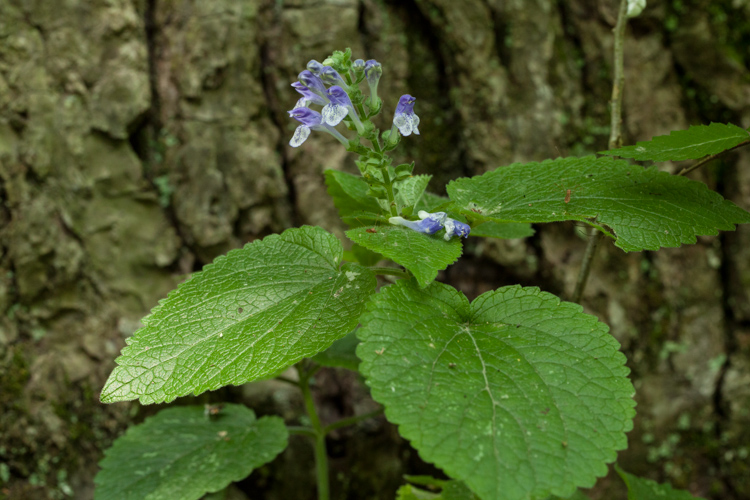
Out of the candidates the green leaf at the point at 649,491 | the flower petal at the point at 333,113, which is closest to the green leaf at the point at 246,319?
the flower petal at the point at 333,113

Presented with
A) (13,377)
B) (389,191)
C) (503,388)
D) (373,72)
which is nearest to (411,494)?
(503,388)

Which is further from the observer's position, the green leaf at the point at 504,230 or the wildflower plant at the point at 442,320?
the green leaf at the point at 504,230

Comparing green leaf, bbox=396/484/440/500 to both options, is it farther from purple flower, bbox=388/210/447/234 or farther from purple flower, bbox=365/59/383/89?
purple flower, bbox=365/59/383/89

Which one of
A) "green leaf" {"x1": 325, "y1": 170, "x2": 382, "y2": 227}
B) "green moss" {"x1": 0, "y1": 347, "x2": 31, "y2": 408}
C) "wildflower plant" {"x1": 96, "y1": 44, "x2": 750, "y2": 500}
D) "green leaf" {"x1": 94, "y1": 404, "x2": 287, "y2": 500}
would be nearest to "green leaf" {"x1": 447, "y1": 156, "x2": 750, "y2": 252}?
"wildflower plant" {"x1": 96, "y1": 44, "x2": 750, "y2": 500}

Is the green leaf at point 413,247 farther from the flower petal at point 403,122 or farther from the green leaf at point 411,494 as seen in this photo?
the green leaf at point 411,494

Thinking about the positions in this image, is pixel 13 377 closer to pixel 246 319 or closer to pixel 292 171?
pixel 292 171

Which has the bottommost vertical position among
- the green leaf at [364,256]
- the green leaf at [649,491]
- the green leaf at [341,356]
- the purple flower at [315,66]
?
the green leaf at [649,491]
